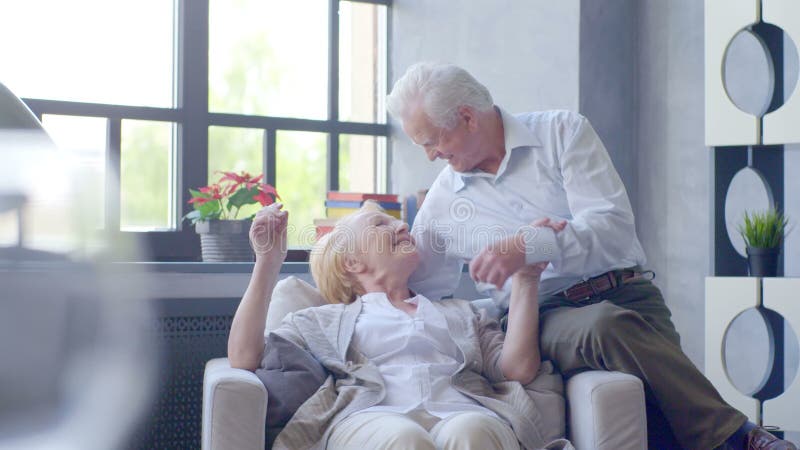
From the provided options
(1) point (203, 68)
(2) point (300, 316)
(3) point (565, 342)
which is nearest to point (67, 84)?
(1) point (203, 68)

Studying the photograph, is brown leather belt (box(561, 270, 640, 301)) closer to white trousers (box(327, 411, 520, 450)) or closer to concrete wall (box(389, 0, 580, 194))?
white trousers (box(327, 411, 520, 450))

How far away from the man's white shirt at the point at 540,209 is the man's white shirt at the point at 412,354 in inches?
8.3

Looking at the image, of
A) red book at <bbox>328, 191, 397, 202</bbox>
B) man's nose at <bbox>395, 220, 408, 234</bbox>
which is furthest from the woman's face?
red book at <bbox>328, 191, 397, 202</bbox>

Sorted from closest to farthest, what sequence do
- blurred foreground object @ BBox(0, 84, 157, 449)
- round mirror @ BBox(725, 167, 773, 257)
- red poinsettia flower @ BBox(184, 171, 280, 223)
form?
1. blurred foreground object @ BBox(0, 84, 157, 449)
2. round mirror @ BBox(725, 167, 773, 257)
3. red poinsettia flower @ BBox(184, 171, 280, 223)

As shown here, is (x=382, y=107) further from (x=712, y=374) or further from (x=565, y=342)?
(x=565, y=342)

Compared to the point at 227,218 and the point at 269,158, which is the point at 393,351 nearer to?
the point at 227,218

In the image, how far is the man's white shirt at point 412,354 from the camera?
79.2 inches

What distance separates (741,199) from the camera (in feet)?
11.1

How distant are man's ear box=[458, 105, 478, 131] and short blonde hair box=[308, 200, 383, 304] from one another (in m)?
0.35

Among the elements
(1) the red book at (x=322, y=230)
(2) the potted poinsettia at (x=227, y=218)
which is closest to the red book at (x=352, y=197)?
(1) the red book at (x=322, y=230)

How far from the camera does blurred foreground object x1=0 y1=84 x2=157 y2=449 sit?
64 centimetres

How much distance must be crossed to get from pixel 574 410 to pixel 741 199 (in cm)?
166

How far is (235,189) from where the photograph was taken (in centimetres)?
348

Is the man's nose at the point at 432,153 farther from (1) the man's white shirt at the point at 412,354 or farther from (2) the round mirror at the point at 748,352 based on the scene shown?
(2) the round mirror at the point at 748,352
